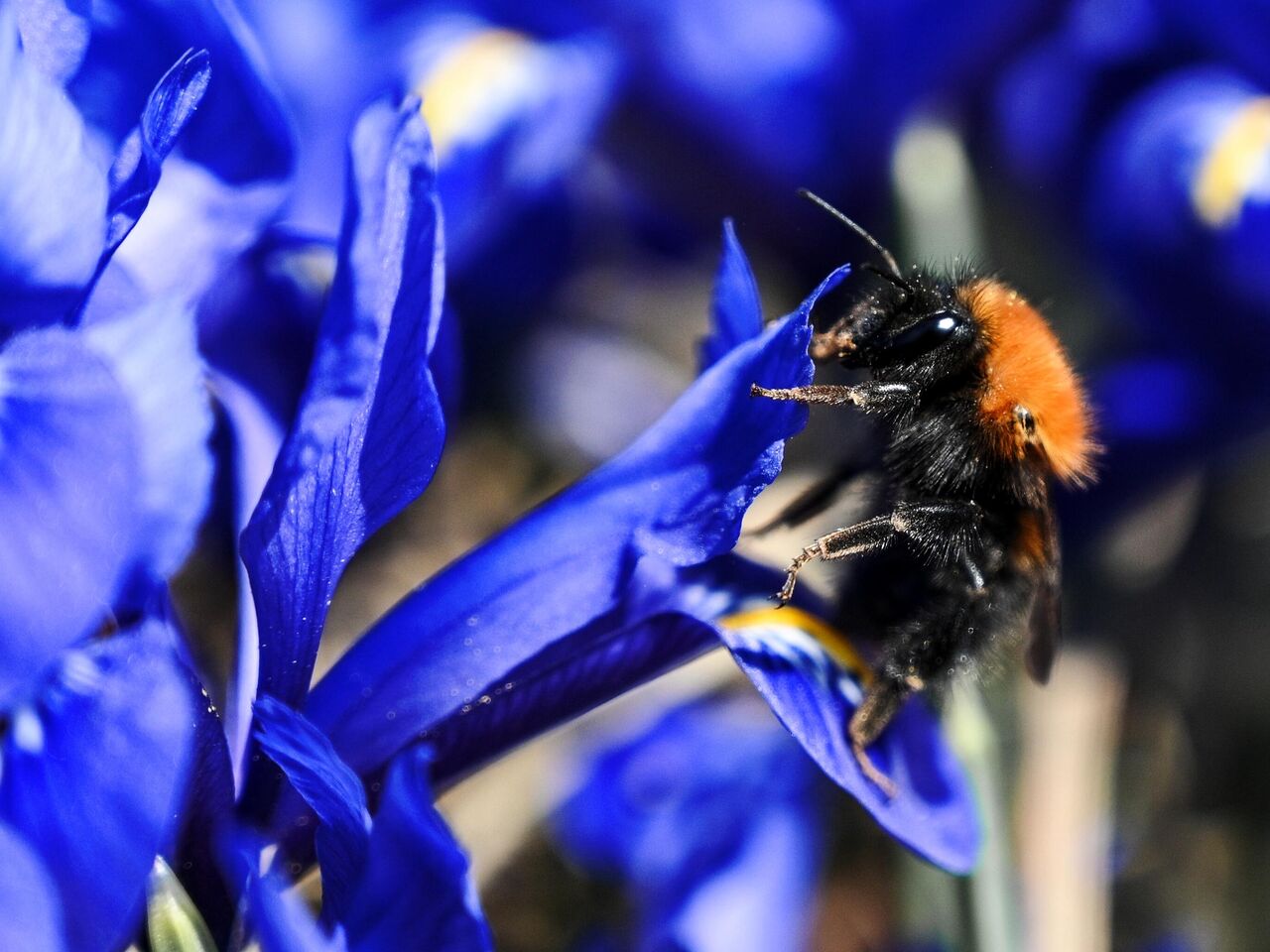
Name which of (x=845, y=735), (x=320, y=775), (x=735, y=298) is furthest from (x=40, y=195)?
(x=845, y=735)

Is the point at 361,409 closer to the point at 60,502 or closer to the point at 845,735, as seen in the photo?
the point at 60,502

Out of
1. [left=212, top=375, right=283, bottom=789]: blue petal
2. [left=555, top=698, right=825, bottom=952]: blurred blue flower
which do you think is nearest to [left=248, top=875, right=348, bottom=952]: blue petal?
[left=212, top=375, right=283, bottom=789]: blue petal

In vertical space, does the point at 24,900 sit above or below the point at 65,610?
below

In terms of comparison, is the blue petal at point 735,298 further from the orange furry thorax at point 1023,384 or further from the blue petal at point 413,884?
the blue petal at point 413,884

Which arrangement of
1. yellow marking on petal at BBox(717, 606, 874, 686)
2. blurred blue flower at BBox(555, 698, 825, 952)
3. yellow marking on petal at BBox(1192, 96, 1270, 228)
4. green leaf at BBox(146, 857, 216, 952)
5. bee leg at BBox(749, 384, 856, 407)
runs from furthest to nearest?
yellow marking on petal at BBox(1192, 96, 1270, 228), blurred blue flower at BBox(555, 698, 825, 952), yellow marking on petal at BBox(717, 606, 874, 686), bee leg at BBox(749, 384, 856, 407), green leaf at BBox(146, 857, 216, 952)

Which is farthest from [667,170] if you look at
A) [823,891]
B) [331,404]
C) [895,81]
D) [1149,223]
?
[331,404]

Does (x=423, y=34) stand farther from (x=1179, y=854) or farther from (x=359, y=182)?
(x=1179, y=854)

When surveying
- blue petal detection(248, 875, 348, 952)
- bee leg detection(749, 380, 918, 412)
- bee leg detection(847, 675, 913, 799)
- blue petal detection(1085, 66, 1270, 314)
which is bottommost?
blue petal detection(1085, 66, 1270, 314)

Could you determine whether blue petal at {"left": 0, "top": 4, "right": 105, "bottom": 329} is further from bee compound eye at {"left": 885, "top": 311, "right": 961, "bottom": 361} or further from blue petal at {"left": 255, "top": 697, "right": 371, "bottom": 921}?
bee compound eye at {"left": 885, "top": 311, "right": 961, "bottom": 361}
